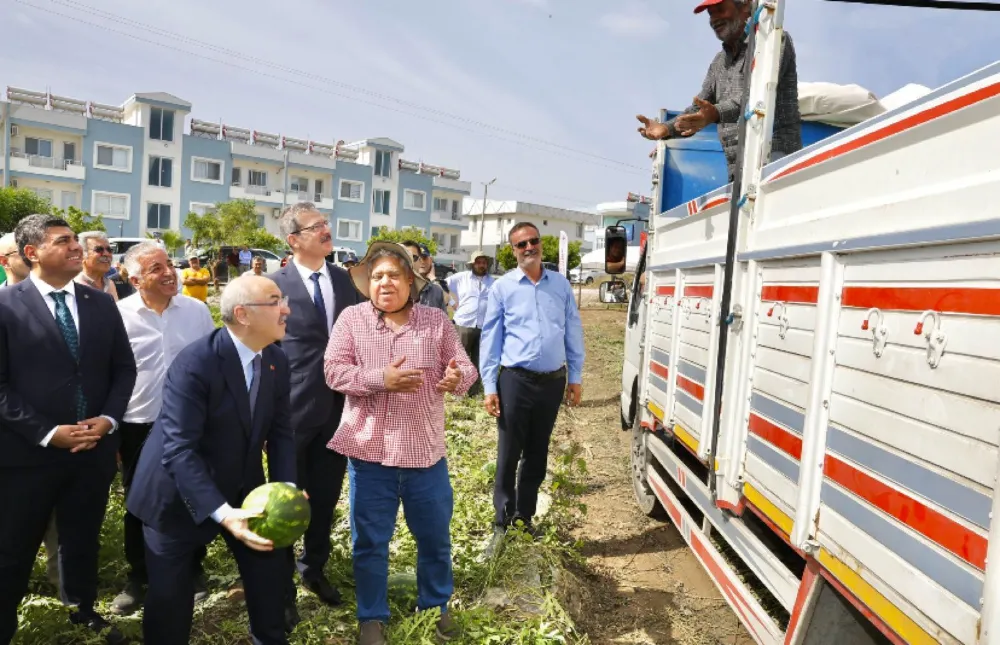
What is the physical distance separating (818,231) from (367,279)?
2092mm

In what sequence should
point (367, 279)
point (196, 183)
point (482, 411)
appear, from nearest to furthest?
point (367, 279) → point (482, 411) → point (196, 183)

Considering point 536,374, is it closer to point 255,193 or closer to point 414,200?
point 255,193

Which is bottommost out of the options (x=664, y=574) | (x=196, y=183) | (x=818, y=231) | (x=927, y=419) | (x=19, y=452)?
(x=664, y=574)

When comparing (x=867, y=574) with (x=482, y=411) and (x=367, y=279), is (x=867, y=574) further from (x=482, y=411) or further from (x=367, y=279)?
(x=482, y=411)

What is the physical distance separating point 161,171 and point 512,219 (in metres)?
40.1

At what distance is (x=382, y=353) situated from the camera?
10.8ft

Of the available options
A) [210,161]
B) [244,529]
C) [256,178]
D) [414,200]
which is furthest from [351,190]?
[244,529]

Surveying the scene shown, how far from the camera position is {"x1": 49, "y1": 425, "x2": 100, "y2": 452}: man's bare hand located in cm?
315

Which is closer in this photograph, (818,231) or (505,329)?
(818,231)

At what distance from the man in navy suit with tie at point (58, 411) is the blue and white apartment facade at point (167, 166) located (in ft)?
95.7

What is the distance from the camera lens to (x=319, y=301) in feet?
12.4

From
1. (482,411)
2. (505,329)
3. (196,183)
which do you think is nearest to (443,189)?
(196,183)

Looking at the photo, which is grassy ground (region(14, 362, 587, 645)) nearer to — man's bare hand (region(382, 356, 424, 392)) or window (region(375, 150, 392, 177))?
man's bare hand (region(382, 356, 424, 392))

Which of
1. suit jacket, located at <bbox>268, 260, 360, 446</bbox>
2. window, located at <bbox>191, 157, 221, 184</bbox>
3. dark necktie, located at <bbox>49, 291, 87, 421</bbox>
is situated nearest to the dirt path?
suit jacket, located at <bbox>268, 260, 360, 446</bbox>
